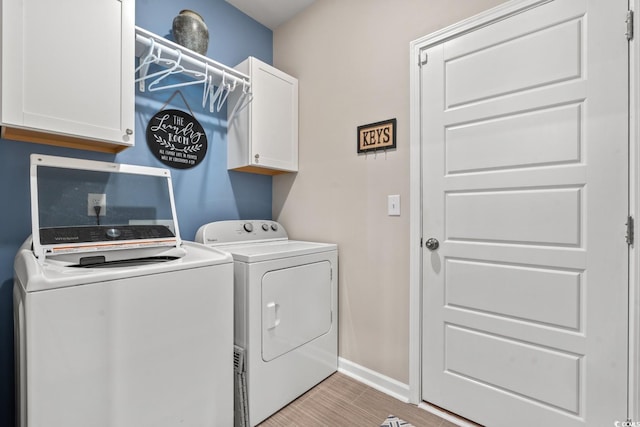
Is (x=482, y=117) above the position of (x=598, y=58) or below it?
below

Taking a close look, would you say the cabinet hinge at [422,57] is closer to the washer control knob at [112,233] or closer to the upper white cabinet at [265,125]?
the upper white cabinet at [265,125]

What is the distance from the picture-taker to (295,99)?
241 cm

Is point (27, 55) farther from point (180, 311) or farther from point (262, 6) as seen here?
point (262, 6)

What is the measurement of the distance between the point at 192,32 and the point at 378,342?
2.33 meters

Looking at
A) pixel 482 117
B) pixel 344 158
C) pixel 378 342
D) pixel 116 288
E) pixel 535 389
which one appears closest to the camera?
pixel 116 288

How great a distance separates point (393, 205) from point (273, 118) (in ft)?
3.70

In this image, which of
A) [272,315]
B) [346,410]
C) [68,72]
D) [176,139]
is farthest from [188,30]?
[346,410]

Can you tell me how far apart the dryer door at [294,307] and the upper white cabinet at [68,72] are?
3.62 ft

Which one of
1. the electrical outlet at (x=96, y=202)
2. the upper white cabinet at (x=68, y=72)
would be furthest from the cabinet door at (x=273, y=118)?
the electrical outlet at (x=96, y=202)

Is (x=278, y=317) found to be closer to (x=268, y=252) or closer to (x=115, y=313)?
(x=268, y=252)

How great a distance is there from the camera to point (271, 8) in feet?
7.75

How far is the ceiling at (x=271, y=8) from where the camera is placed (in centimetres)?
229

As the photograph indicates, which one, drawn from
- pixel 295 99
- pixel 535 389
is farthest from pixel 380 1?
pixel 535 389

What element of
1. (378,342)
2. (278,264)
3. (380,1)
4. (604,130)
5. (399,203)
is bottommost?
(378,342)
